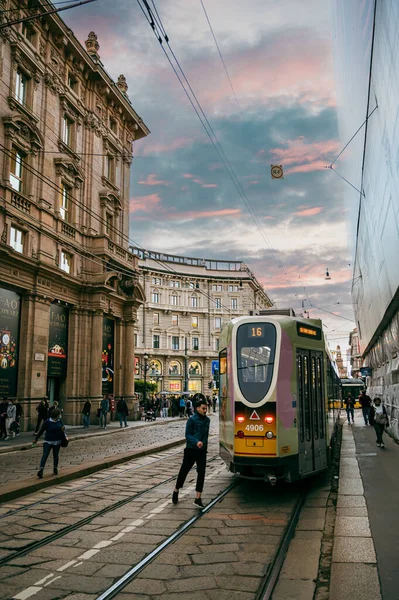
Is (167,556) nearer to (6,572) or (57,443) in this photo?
(6,572)

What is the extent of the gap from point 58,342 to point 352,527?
67.4 feet

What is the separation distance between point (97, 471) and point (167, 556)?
6.61 metres

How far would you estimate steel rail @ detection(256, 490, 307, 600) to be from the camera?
179 inches

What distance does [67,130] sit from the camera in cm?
2680

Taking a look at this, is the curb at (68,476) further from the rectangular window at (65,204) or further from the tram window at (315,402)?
the rectangular window at (65,204)

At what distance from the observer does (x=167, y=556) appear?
5488mm

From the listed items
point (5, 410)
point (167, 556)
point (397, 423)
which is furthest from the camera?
point (5, 410)

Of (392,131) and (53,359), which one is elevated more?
(392,131)

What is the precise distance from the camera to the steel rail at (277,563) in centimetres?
454

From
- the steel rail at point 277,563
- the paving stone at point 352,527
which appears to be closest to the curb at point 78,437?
the steel rail at point 277,563

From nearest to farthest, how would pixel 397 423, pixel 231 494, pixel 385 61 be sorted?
pixel 231 494, pixel 385 61, pixel 397 423

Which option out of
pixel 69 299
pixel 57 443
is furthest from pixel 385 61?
pixel 69 299

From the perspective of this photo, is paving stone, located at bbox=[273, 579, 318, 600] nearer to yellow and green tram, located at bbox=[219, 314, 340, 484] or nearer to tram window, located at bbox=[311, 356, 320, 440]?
yellow and green tram, located at bbox=[219, 314, 340, 484]

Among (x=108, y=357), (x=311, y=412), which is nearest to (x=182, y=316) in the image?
(x=108, y=357)
